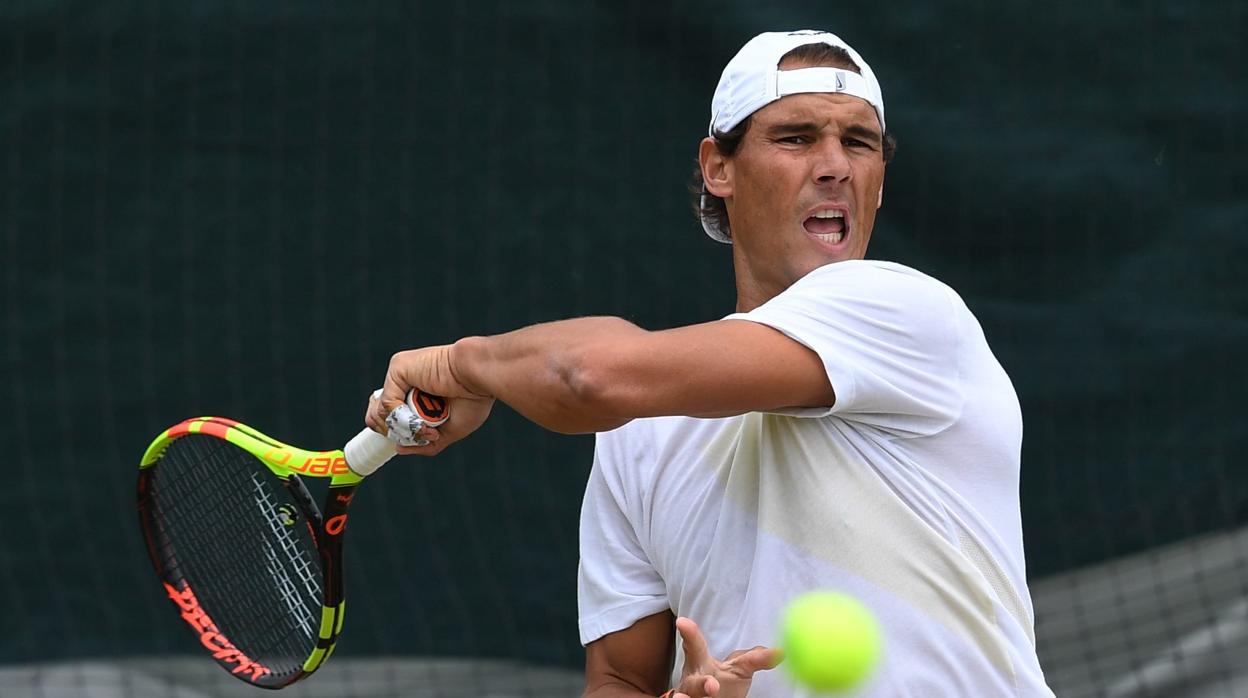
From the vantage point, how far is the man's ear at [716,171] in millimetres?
2441

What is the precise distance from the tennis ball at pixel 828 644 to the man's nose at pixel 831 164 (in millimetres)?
658

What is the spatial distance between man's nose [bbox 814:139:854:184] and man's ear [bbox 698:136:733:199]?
19 centimetres

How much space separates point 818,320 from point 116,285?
2813 millimetres

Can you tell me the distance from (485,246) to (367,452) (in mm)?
2020

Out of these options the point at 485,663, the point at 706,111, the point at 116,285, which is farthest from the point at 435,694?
the point at 706,111

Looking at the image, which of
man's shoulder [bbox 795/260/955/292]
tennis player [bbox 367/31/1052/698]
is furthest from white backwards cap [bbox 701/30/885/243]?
man's shoulder [bbox 795/260/955/292]

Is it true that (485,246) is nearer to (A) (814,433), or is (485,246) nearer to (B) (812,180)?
(B) (812,180)

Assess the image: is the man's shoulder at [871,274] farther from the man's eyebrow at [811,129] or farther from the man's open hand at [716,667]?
the man's open hand at [716,667]

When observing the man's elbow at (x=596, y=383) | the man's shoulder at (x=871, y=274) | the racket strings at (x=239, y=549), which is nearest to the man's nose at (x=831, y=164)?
the man's shoulder at (x=871, y=274)

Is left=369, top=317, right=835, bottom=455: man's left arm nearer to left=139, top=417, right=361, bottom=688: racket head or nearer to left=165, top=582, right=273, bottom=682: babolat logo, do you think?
left=139, top=417, right=361, bottom=688: racket head

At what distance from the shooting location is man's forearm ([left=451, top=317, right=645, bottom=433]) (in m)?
1.85

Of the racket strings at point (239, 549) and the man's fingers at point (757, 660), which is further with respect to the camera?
the racket strings at point (239, 549)

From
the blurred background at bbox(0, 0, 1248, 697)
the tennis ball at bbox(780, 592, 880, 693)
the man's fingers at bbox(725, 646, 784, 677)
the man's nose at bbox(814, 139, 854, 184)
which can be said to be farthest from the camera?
the blurred background at bbox(0, 0, 1248, 697)

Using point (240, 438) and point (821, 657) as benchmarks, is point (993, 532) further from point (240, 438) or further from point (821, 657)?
point (240, 438)
